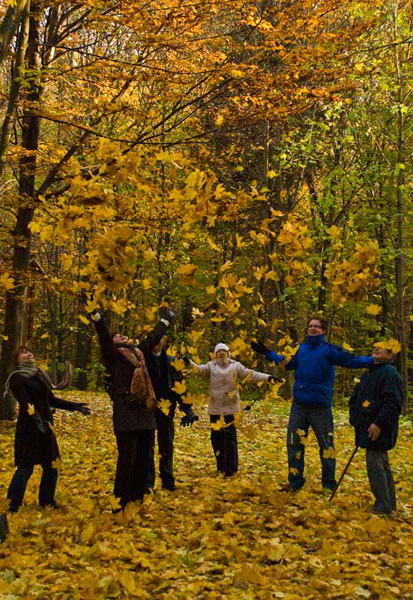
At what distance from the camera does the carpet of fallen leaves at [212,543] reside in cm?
369

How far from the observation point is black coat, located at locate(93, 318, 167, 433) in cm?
516

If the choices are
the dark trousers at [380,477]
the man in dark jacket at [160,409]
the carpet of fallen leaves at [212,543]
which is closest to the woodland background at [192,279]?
the carpet of fallen leaves at [212,543]

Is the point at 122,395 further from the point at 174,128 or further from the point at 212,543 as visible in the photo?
the point at 174,128

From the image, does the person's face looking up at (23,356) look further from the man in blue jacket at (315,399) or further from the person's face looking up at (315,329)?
the person's face looking up at (315,329)

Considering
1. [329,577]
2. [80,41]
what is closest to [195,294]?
[80,41]

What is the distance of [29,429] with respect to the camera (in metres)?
5.30

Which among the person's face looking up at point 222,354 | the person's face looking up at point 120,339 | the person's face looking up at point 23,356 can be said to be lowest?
the person's face looking up at point 23,356

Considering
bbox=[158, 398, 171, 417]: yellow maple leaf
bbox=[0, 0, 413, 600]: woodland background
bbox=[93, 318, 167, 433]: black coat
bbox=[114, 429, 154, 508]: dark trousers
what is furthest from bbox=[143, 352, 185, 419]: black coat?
bbox=[93, 318, 167, 433]: black coat

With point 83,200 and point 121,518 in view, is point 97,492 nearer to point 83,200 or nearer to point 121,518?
point 121,518

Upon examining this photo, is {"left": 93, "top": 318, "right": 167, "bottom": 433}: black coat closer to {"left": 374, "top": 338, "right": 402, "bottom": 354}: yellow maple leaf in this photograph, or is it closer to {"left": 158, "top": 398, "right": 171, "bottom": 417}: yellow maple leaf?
{"left": 158, "top": 398, "right": 171, "bottom": 417}: yellow maple leaf

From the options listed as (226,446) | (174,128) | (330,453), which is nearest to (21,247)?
(174,128)

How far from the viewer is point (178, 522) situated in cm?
510

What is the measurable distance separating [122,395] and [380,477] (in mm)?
2545

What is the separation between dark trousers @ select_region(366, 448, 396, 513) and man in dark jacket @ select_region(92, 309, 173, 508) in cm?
211
